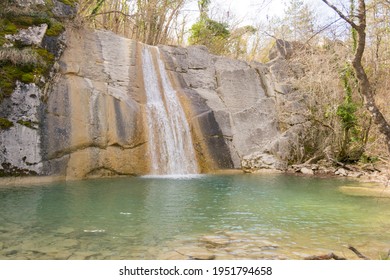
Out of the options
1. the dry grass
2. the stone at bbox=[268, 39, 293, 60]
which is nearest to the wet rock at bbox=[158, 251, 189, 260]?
the dry grass

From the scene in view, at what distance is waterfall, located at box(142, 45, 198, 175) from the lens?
13.5m

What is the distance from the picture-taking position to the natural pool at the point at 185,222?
466 centimetres

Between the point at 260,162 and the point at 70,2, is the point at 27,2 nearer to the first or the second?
the point at 70,2

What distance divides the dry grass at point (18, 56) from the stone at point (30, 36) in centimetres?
42

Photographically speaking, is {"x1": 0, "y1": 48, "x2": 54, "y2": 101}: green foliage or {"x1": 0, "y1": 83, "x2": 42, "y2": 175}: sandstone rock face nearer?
{"x1": 0, "y1": 83, "x2": 42, "y2": 175}: sandstone rock face

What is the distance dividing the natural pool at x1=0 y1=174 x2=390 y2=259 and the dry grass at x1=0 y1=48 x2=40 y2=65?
13.5 feet

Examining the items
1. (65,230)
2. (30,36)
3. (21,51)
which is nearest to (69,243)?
(65,230)

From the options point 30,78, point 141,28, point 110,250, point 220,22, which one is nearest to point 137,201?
point 110,250

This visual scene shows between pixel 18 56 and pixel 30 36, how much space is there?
1.10m

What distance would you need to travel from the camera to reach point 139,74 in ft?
49.2

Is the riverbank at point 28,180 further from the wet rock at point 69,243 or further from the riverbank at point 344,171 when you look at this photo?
the riverbank at point 344,171

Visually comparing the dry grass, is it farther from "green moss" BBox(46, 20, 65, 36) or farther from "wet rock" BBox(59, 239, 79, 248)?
"wet rock" BBox(59, 239, 79, 248)

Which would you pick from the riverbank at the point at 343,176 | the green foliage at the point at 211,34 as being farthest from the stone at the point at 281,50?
the riverbank at the point at 343,176

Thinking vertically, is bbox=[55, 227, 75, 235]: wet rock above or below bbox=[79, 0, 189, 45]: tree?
below
